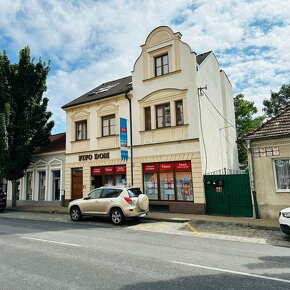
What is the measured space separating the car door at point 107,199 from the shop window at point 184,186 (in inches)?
174

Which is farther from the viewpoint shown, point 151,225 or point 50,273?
point 151,225

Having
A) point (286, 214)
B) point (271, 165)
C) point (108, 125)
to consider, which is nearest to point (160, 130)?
point (108, 125)

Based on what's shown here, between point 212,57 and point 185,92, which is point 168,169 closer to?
point 185,92

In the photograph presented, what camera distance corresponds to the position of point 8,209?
67.1 feet

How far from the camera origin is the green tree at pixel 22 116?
810 inches

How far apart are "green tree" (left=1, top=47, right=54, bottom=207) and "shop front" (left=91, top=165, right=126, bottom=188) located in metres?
6.15

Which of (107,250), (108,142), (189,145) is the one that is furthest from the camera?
(108,142)

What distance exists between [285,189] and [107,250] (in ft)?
29.7

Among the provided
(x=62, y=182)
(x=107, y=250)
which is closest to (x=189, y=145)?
(x=107, y=250)

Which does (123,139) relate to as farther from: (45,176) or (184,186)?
(45,176)

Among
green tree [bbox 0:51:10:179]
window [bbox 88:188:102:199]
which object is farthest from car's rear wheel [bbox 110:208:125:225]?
green tree [bbox 0:51:10:179]

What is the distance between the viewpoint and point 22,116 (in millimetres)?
21141

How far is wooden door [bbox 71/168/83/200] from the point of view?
19562 mm

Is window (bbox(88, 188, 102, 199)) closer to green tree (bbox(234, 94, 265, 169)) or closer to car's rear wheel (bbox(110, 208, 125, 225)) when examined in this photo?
car's rear wheel (bbox(110, 208, 125, 225))
